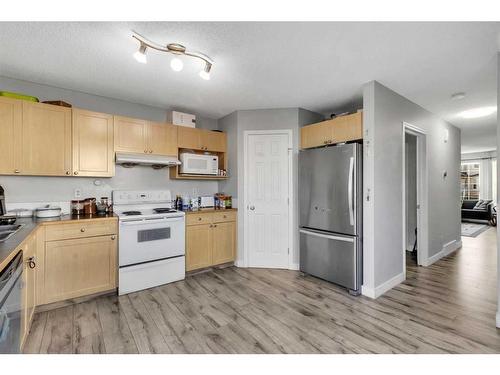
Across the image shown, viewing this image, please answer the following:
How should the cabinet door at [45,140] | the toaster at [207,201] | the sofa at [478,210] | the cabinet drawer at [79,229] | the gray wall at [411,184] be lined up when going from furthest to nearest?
the sofa at [478,210] < the gray wall at [411,184] < the toaster at [207,201] < the cabinet door at [45,140] < the cabinet drawer at [79,229]

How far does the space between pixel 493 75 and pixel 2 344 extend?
4.43 metres

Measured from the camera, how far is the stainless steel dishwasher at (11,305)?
1234 millimetres

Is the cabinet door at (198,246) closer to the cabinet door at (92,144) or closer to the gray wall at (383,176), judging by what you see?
the cabinet door at (92,144)

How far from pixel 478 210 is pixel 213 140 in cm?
869

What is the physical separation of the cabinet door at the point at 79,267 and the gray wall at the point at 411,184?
15.5 feet

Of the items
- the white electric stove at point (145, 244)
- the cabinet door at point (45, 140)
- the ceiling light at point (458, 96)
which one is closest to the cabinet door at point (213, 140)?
the white electric stove at point (145, 244)

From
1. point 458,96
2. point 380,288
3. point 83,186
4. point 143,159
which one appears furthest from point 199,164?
point 458,96

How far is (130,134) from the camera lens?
119 inches

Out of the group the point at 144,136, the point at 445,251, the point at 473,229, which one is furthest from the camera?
the point at 473,229

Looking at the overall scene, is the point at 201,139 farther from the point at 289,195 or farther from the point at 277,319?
the point at 277,319

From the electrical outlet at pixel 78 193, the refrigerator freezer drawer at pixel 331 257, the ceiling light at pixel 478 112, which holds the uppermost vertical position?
the ceiling light at pixel 478 112

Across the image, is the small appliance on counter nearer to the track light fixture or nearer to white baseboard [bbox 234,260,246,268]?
the track light fixture

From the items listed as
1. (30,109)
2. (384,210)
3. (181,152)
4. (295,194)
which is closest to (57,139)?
(30,109)
